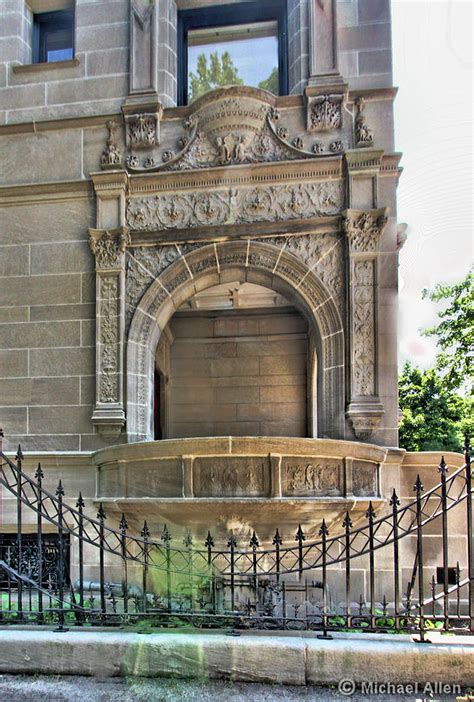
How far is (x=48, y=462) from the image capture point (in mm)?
7883

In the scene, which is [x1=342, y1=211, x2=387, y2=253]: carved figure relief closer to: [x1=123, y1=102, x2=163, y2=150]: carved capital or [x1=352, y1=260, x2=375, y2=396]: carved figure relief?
[x1=352, y1=260, x2=375, y2=396]: carved figure relief

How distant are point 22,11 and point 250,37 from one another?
150 inches

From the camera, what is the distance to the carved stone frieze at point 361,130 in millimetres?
7730

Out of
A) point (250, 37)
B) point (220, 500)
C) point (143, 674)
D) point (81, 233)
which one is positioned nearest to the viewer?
point (143, 674)

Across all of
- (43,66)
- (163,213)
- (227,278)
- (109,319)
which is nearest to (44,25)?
(43,66)

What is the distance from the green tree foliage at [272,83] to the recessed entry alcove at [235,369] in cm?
366

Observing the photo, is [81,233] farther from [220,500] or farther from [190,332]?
[220,500]

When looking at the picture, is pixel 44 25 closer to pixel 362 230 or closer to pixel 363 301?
pixel 362 230

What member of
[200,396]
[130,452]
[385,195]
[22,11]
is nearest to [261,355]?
[200,396]

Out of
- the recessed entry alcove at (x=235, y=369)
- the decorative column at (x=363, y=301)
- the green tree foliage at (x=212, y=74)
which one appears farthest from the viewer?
the recessed entry alcove at (x=235, y=369)

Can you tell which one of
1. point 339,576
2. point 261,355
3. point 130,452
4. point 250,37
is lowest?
point 339,576

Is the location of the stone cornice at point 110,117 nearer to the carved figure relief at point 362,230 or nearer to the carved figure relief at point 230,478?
the carved figure relief at point 362,230

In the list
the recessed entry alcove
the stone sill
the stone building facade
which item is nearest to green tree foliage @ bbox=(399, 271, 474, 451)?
the recessed entry alcove

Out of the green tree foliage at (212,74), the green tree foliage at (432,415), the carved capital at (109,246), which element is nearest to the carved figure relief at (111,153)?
the carved capital at (109,246)
